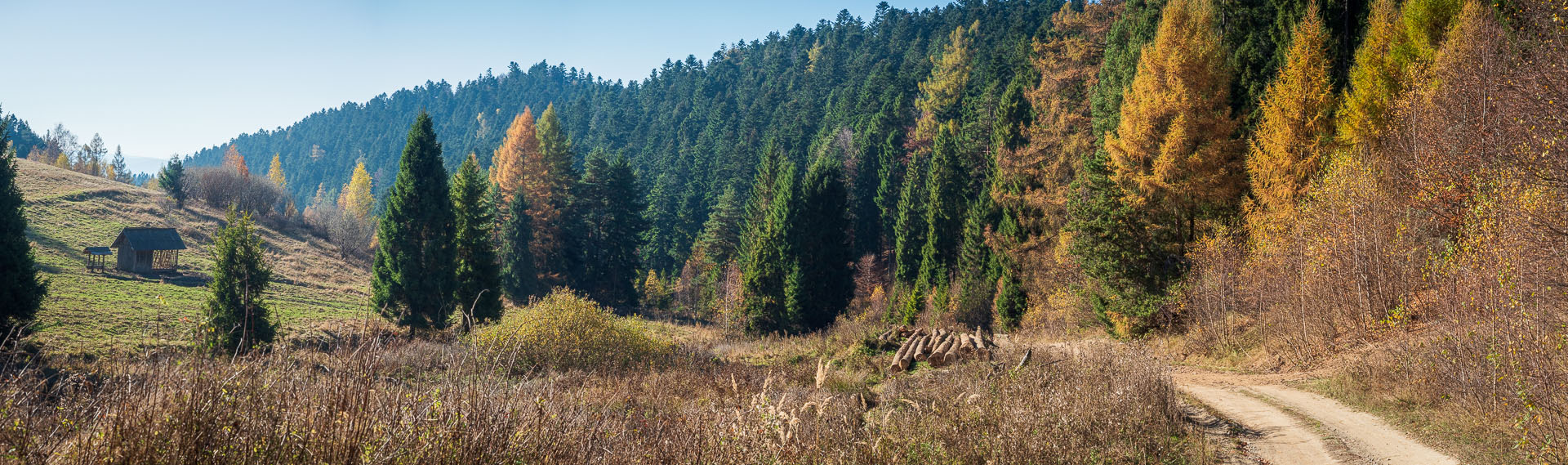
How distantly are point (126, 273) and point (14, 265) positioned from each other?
2426cm

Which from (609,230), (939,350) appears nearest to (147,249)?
(609,230)

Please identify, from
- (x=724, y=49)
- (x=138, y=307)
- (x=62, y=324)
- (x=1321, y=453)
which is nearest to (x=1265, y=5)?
(x=1321, y=453)

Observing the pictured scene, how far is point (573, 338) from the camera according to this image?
64.2 feet

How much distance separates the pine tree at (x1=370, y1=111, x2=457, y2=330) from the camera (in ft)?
104

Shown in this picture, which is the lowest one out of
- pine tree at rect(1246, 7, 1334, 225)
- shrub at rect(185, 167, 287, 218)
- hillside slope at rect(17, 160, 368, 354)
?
hillside slope at rect(17, 160, 368, 354)

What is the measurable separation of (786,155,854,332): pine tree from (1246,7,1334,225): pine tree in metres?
23.2

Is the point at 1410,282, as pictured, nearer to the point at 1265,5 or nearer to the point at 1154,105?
the point at 1154,105

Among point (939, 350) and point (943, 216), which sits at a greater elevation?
point (943, 216)

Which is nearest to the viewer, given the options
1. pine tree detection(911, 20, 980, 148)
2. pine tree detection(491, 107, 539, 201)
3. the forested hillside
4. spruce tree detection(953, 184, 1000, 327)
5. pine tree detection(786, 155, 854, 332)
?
the forested hillside

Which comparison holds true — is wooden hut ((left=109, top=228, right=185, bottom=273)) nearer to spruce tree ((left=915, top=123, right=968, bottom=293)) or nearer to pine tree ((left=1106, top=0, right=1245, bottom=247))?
spruce tree ((left=915, top=123, right=968, bottom=293))

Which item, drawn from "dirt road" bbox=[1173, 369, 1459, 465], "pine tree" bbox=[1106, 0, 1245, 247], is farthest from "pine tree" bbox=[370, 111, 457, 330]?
"dirt road" bbox=[1173, 369, 1459, 465]

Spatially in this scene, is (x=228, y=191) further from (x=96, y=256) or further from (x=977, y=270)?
(x=977, y=270)

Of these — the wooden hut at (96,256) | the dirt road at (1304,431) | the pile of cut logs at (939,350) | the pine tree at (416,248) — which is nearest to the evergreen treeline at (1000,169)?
the dirt road at (1304,431)

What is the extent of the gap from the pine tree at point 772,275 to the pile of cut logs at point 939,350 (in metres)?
20.4
